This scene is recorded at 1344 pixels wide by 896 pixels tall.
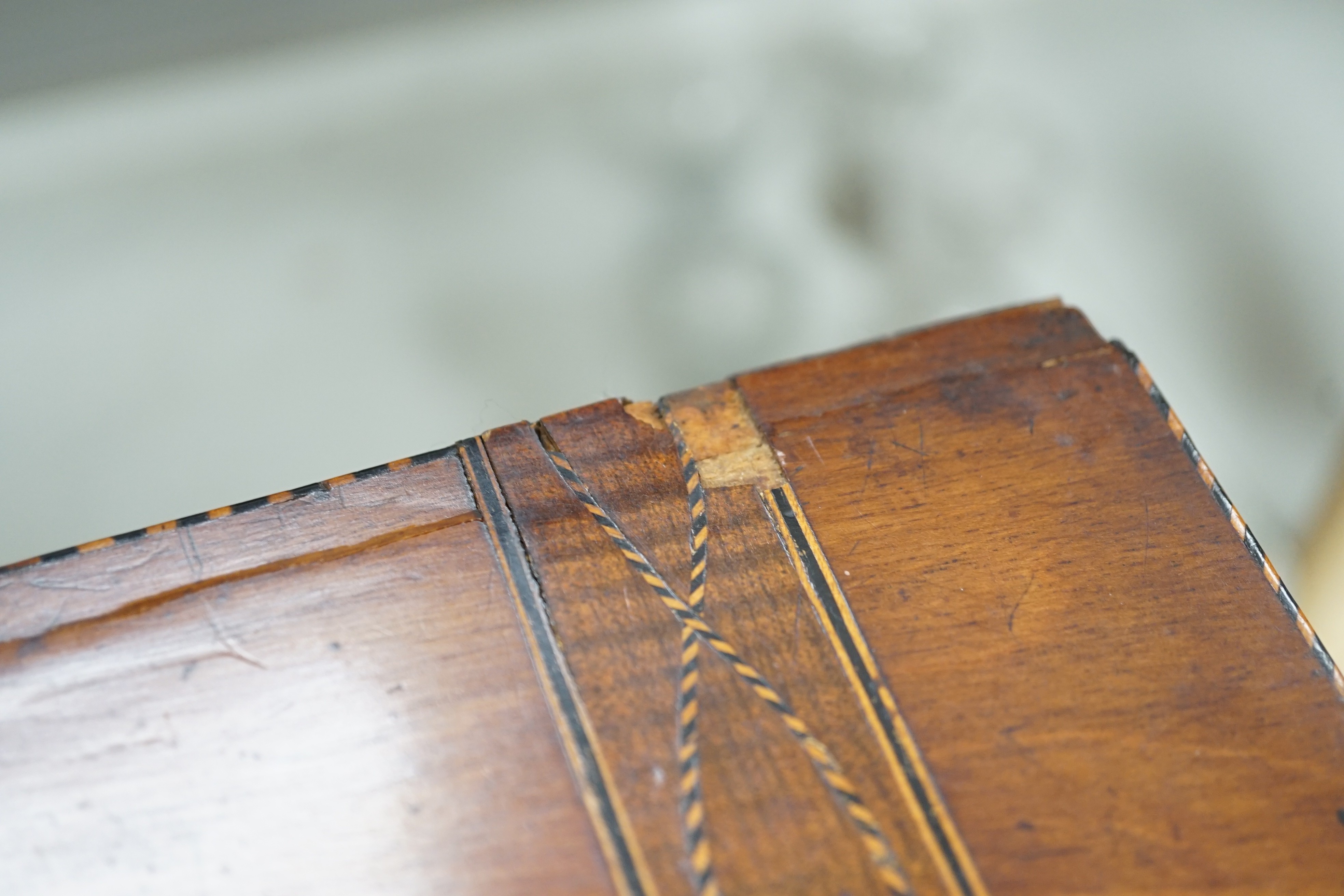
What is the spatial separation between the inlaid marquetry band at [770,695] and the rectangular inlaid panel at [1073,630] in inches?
2.3

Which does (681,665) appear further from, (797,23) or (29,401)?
(797,23)

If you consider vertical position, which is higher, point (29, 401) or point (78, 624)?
point (29, 401)

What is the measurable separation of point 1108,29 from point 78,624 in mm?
1592

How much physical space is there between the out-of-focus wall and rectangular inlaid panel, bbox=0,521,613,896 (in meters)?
0.64

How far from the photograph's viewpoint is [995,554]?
73 centimetres

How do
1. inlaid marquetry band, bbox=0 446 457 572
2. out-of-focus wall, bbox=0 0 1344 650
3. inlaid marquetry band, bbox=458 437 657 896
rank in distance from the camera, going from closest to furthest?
inlaid marquetry band, bbox=458 437 657 896
inlaid marquetry band, bbox=0 446 457 572
out-of-focus wall, bbox=0 0 1344 650

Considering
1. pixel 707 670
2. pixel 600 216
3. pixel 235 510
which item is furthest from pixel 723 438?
pixel 600 216

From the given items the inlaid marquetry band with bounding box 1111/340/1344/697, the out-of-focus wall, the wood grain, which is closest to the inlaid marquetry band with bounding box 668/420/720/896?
the wood grain

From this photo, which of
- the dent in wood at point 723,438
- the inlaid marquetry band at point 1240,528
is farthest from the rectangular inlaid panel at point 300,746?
the inlaid marquetry band at point 1240,528

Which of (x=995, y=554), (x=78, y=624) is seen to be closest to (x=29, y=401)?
(x=78, y=624)

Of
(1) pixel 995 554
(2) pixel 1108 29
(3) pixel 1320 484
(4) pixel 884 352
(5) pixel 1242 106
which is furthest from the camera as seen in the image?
(2) pixel 1108 29

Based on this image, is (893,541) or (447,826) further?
(893,541)

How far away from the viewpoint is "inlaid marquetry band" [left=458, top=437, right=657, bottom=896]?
2.00 ft

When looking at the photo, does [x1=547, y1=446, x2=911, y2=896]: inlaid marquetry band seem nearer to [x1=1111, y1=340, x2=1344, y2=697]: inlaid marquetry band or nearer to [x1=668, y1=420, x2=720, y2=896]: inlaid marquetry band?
[x1=668, y1=420, x2=720, y2=896]: inlaid marquetry band
